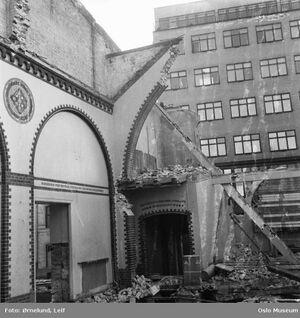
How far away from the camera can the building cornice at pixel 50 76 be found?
8.98 m

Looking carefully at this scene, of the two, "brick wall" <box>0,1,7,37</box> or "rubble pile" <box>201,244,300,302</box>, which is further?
"rubble pile" <box>201,244,300,302</box>

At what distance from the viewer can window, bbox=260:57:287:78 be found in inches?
1139

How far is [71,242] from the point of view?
11.0 meters

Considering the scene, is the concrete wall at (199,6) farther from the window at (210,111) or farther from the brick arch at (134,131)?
the brick arch at (134,131)

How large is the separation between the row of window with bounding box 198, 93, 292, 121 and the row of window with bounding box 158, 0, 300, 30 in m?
6.27

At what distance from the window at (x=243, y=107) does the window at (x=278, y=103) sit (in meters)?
0.97

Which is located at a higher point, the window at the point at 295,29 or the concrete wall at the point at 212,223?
the window at the point at 295,29

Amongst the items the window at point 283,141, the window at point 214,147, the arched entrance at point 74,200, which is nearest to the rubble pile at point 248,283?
the arched entrance at point 74,200

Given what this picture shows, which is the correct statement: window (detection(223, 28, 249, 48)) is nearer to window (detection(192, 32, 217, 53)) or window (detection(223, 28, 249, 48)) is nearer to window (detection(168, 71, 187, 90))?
window (detection(192, 32, 217, 53))

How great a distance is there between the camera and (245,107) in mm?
29453

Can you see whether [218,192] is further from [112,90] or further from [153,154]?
[112,90]

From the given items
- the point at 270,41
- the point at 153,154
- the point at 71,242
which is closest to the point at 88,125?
the point at 71,242

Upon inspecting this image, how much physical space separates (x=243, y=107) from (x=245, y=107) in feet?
0.49

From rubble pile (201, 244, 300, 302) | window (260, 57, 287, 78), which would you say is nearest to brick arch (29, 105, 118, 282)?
rubble pile (201, 244, 300, 302)
